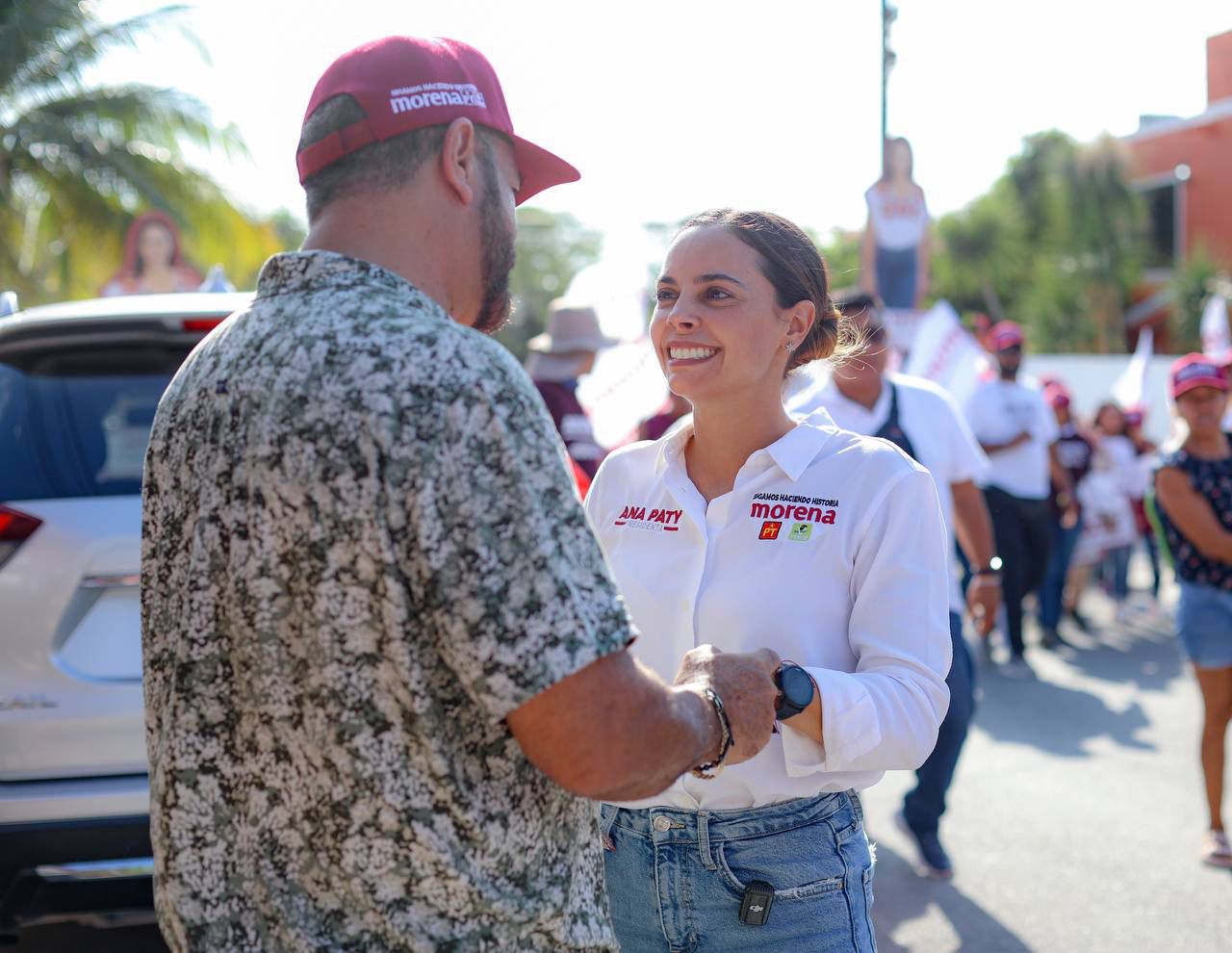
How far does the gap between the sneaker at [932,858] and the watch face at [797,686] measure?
3473 mm

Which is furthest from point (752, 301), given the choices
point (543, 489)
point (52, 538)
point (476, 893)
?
point (52, 538)

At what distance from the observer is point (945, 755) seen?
4914mm

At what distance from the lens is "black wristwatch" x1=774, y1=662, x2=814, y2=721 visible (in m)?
1.90

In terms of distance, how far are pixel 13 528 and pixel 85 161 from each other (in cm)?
1658

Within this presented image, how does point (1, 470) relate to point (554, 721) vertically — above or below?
below

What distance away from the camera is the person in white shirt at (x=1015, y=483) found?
8.95 m

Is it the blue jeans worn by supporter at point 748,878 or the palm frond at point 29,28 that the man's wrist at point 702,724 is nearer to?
the blue jeans worn by supporter at point 748,878

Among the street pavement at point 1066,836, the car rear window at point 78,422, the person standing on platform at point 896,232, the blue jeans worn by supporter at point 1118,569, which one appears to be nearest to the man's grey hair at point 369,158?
the car rear window at point 78,422

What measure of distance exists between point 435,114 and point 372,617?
631 mm

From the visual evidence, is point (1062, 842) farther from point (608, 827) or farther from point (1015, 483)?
point (1015, 483)

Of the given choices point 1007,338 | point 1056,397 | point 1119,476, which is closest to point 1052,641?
point 1056,397

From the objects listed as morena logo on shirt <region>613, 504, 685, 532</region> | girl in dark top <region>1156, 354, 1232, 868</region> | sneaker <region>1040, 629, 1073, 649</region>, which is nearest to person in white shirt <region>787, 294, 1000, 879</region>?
girl in dark top <region>1156, 354, 1232, 868</region>

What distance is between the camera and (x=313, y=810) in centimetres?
146

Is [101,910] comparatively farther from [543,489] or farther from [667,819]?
[543,489]
